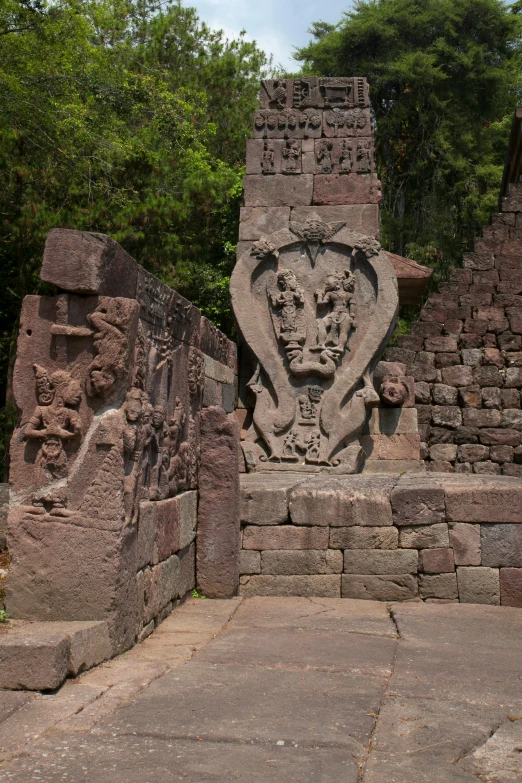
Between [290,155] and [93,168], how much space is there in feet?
14.0

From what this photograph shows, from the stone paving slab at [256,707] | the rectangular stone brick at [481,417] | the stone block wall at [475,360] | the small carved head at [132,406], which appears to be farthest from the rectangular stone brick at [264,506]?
the rectangular stone brick at [481,417]

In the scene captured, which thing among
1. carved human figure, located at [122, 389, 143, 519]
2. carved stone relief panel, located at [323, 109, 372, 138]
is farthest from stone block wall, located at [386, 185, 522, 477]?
carved human figure, located at [122, 389, 143, 519]

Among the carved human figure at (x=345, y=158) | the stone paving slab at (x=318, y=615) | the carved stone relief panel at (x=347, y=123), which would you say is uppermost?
the carved stone relief panel at (x=347, y=123)

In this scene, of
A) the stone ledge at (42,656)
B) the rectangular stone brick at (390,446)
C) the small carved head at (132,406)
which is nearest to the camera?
the stone ledge at (42,656)

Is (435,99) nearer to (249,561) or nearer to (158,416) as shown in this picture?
(249,561)

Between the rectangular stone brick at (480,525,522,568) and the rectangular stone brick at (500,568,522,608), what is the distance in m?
0.04

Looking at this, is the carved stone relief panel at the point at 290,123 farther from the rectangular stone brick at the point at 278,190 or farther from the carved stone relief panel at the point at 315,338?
the carved stone relief panel at the point at 315,338

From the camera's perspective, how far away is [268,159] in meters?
9.83

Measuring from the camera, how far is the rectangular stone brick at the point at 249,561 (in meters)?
6.28

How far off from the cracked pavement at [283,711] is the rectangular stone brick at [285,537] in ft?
3.57

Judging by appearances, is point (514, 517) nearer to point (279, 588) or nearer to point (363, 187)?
point (279, 588)

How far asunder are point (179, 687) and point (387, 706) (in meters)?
0.87

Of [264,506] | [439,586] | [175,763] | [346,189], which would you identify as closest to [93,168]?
[346,189]

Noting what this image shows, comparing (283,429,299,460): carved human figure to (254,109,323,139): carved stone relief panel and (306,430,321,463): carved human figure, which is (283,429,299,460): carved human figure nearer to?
(306,430,321,463): carved human figure
